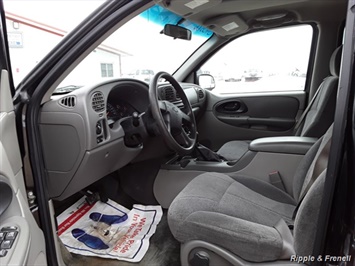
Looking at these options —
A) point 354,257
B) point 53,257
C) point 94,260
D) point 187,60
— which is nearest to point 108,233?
point 94,260

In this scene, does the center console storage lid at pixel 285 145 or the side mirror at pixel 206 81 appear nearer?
the center console storage lid at pixel 285 145

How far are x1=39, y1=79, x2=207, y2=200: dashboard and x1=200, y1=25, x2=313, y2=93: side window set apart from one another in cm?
138

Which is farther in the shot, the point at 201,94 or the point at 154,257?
the point at 201,94

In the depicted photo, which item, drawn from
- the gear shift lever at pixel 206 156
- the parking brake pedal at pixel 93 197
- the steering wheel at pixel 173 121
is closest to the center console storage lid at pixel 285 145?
the gear shift lever at pixel 206 156

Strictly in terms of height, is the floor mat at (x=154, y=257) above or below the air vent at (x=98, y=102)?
below

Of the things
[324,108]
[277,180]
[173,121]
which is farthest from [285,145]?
[173,121]

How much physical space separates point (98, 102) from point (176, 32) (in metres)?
0.97

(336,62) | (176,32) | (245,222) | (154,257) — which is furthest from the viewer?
(176,32)

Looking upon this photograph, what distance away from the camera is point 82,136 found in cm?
122

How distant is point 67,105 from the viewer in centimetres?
122

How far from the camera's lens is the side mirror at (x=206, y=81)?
2.85 meters

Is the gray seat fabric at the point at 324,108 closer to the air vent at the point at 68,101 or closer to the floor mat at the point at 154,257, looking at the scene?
the floor mat at the point at 154,257

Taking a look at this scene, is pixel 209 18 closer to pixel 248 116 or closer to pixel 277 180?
pixel 248 116

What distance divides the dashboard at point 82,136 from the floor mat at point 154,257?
37cm
